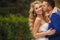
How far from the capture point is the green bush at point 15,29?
1025 centimetres

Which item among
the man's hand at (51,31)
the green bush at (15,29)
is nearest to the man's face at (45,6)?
the man's hand at (51,31)

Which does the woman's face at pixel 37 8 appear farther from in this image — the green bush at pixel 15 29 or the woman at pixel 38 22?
the green bush at pixel 15 29

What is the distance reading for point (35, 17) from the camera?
19.2 feet

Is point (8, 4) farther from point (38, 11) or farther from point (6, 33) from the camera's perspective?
point (38, 11)

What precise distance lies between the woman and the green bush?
437 centimetres

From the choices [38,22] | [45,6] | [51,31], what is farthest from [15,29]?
[51,31]

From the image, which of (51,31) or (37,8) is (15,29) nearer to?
(37,8)

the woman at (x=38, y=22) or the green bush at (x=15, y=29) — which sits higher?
the woman at (x=38, y=22)

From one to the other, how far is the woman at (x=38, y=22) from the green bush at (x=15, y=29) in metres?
4.37

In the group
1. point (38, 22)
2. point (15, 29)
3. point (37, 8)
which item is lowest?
point (15, 29)

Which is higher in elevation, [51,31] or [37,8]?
[37,8]

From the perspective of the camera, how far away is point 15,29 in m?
10.3

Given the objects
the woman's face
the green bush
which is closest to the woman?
the woman's face

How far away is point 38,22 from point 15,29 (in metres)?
4.67
